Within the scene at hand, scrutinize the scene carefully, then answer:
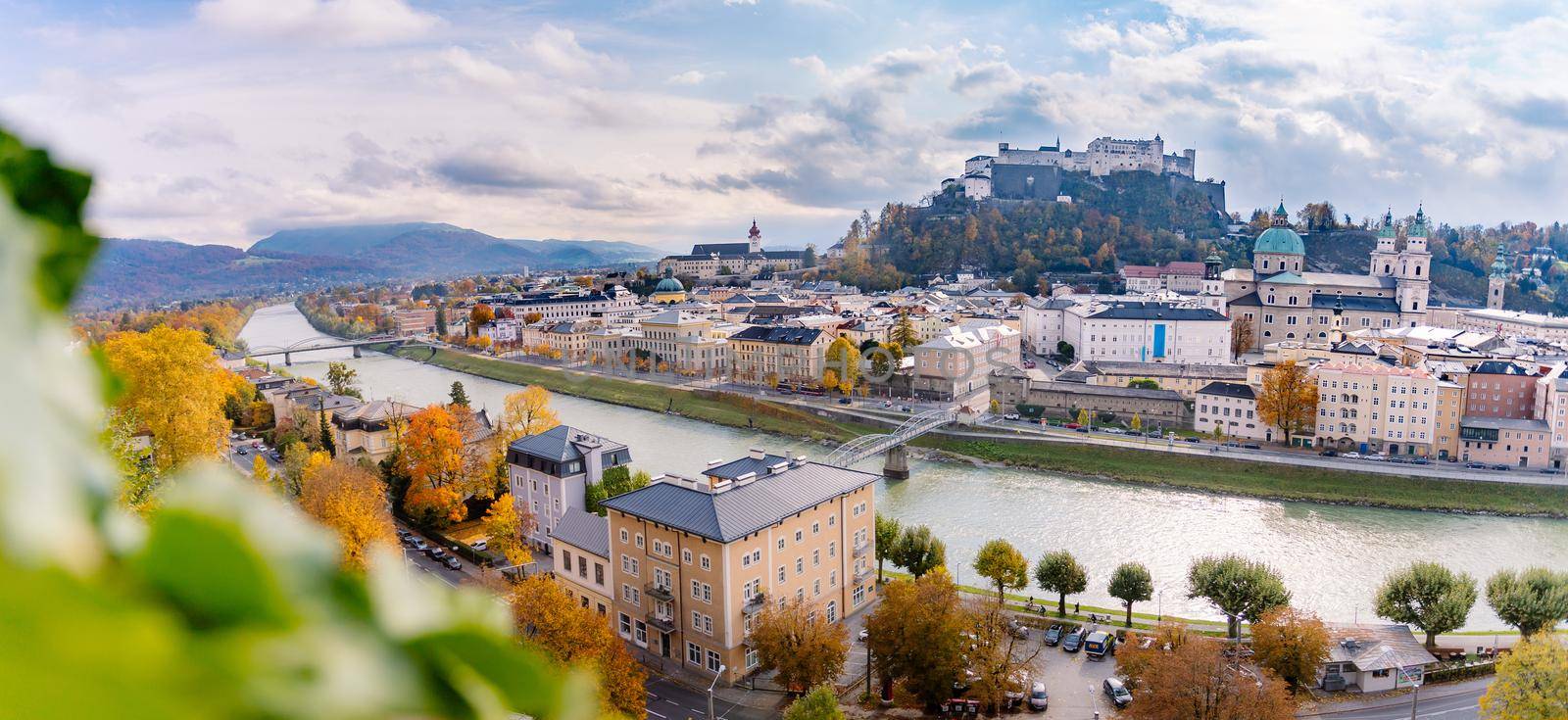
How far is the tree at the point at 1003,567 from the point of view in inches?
357

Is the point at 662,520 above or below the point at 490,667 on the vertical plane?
below

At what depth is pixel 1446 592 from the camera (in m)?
8.33

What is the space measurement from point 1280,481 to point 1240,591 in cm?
651

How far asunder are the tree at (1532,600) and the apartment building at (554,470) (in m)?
9.28

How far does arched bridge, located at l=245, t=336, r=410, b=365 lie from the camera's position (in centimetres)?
3058

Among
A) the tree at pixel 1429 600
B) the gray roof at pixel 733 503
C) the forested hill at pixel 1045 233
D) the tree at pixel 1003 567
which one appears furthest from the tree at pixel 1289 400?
the forested hill at pixel 1045 233

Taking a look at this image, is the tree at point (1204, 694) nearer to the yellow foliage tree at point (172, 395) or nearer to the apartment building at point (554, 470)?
the apartment building at point (554, 470)

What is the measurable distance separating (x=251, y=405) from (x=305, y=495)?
9.68 meters

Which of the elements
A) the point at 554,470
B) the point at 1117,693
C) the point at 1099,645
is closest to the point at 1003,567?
the point at 1099,645

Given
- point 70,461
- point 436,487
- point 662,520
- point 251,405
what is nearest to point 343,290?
point 251,405

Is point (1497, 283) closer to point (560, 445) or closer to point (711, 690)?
point (560, 445)

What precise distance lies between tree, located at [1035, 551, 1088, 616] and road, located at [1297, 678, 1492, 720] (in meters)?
2.35

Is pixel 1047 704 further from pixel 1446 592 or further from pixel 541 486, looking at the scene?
pixel 541 486

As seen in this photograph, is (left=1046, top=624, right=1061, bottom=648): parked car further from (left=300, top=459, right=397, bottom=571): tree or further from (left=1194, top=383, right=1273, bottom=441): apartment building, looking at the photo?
(left=1194, top=383, right=1273, bottom=441): apartment building
